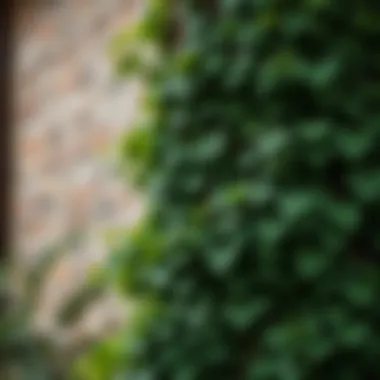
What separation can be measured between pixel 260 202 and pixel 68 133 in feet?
3.81

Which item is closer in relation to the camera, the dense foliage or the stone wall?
the dense foliage

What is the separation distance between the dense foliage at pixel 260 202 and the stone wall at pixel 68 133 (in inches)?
21.5

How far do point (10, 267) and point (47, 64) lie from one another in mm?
684

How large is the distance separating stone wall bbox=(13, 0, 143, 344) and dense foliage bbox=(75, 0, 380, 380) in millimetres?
547

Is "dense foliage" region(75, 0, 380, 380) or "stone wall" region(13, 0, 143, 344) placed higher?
"stone wall" region(13, 0, 143, 344)

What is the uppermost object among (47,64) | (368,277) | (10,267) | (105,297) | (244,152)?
(47,64)

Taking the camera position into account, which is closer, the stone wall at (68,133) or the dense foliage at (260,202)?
the dense foliage at (260,202)

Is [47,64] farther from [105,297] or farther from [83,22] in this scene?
[105,297]

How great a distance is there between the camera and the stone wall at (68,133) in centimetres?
276

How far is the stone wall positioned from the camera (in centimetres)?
276

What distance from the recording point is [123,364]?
2.12 metres

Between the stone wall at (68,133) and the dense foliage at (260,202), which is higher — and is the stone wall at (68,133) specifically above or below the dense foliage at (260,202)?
above

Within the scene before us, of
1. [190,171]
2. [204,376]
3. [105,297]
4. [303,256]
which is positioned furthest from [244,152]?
[105,297]

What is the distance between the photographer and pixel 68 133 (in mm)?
2943
